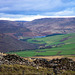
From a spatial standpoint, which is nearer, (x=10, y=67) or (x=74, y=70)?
(x=10, y=67)

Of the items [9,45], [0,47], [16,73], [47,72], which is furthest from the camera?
[9,45]

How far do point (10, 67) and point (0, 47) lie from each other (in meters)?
122

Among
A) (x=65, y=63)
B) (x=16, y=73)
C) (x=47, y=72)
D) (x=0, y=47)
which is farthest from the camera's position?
(x=0, y=47)

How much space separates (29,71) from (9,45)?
5206 inches

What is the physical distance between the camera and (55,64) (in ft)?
93.2

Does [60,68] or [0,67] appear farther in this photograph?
[60,68]

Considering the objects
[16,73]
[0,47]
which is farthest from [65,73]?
[0,47]

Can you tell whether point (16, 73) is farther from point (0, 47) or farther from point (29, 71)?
point (0, 47)

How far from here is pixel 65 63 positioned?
1133 inches

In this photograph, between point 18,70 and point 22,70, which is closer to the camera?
point 18,70

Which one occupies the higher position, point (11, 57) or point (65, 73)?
point (11, 57)

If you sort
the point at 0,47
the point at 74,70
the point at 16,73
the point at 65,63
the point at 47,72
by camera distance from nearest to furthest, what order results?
the point at 16,73 → the point at 47,72 → the point at 74,70 → the point at 65,63 → the point at 0,47

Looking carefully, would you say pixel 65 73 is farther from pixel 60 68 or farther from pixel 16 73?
pixel 16 73

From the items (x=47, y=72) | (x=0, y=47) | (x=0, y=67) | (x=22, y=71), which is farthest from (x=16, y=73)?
(x=0, y=47)
